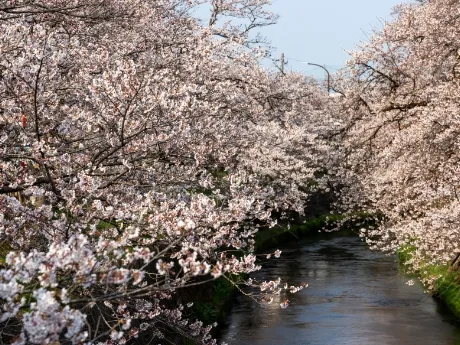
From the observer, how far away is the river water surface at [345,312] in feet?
61.2

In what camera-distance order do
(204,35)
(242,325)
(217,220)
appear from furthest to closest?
(242,325) < (204,35) < (217,220)

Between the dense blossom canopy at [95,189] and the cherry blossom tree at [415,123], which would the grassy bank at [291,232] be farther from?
the dense blossom canopy at [95,189]

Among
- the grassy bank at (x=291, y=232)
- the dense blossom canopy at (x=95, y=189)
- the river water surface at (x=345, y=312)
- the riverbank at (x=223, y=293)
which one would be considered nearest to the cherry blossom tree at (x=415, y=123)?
the river water surface at (x=345, y=312)

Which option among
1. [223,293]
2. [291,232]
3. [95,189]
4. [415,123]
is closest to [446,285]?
[415,123]

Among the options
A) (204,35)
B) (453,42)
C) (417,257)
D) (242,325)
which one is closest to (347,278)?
(417,257)

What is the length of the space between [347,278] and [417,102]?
8.09m

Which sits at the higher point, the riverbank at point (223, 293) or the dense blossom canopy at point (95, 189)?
the dense blossom canopy at point (95, 189)

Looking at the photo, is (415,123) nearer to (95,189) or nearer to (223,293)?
(223,293)

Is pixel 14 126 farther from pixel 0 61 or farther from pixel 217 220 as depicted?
pixel 217 220

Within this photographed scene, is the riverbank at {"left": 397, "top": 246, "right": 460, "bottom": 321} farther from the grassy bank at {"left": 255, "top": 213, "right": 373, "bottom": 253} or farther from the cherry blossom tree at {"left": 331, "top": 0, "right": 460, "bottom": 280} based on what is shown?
the grassy bank at {"left": 255, "top": 213, "right": 373, "bottom": 253}

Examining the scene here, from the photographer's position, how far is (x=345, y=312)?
70.9 feet

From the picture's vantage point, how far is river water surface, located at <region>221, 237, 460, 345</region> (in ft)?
61.2

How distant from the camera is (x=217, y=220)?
823 centimetres

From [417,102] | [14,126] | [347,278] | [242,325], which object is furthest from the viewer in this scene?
[347,278]
